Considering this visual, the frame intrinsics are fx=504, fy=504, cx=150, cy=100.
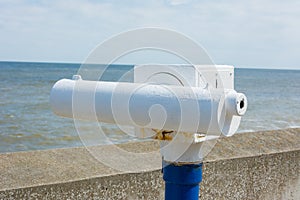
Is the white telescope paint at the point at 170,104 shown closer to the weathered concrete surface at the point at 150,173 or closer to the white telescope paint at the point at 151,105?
the white telescope paint at the point at 151,105

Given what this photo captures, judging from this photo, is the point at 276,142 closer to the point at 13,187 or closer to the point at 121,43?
the point at 13,187

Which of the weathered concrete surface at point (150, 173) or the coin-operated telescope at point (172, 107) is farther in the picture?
the weathered concrete surface at point (150, 173)

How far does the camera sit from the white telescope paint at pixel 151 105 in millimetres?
1070

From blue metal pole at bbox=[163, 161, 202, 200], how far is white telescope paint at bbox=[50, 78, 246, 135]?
0.15m

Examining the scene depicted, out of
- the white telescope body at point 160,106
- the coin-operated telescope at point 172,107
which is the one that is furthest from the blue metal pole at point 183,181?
the white telescope body at point 160,106

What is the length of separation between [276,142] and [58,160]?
1.10 meters

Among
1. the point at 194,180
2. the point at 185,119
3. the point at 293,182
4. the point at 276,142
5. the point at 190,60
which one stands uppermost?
the point at 190,60

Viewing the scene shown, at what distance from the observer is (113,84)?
1.19m

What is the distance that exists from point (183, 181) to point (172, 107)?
23 centimetres

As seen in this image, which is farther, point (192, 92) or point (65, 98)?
point (65, 98)

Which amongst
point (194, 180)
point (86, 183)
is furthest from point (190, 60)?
point (86, 183)

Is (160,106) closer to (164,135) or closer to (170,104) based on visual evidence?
(170,104)

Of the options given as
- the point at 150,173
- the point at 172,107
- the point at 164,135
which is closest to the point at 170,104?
the point at 172,107

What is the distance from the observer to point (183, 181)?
4.04ft
